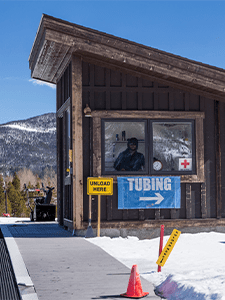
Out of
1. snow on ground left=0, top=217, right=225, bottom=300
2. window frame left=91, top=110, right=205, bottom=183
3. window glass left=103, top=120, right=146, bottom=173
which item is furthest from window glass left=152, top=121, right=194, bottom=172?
snow on ground left=0, top=217, right=225, bottom=300

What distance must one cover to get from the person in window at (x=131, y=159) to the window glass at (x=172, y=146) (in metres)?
0.38

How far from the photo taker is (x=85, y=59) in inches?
490

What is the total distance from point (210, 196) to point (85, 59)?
16.4ft

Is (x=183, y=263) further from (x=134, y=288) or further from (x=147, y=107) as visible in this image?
(x=147, y=107)

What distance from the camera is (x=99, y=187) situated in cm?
1180

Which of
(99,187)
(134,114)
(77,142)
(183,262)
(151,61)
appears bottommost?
(183,262)

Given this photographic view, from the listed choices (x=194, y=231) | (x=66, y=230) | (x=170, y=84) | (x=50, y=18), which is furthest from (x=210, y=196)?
(x=50, y=18)

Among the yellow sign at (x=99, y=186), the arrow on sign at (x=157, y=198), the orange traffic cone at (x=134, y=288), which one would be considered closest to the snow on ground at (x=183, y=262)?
the orange traffic cone at (x=134, y=288)

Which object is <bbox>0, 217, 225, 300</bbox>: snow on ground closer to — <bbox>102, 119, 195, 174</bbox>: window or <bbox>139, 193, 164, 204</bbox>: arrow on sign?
<bbox>139, 193, 164, 204</bbox>: arrow on sign

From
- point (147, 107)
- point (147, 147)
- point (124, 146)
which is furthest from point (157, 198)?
point (147, 107)

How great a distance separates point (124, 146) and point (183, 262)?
180 inches

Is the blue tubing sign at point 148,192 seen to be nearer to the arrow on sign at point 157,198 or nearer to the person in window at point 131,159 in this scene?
the arrow on sign at point 157,198

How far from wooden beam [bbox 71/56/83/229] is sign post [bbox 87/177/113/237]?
0.40 m

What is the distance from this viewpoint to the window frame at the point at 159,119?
12227 mm
